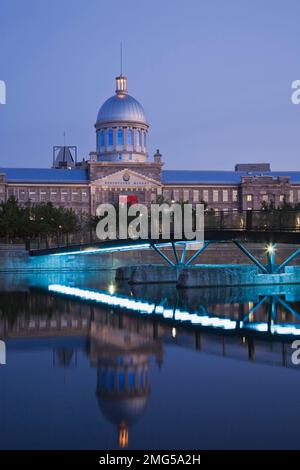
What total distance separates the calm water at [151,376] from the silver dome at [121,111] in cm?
8540

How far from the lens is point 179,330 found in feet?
76.2

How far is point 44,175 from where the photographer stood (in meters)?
110

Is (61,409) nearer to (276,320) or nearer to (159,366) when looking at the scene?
(159,366)

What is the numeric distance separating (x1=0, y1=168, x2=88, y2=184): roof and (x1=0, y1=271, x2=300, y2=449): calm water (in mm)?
78214

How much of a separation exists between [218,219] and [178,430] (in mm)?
27582

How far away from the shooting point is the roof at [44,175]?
353 ft

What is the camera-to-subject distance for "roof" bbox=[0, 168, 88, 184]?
353 feet

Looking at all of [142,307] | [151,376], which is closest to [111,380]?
[151,376]

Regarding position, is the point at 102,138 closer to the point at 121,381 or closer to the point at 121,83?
the point at 121,83

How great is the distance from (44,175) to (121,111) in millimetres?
16791

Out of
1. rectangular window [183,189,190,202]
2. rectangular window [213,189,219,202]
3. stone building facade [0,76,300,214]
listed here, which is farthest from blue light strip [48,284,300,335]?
rectangular window [213,189,219,202]

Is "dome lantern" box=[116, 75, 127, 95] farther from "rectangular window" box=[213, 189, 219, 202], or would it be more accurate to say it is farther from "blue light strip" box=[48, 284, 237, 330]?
"blue light strip" box=[48, 284, 237, 330]
